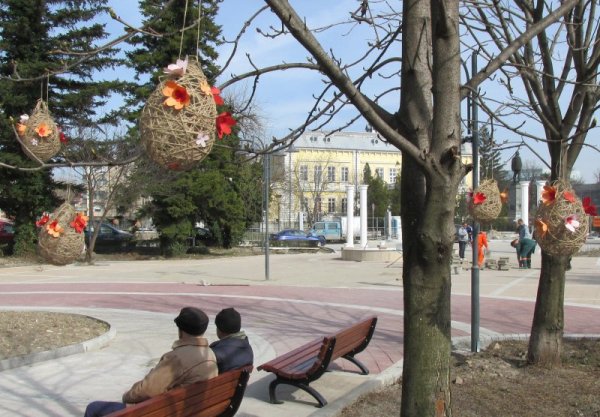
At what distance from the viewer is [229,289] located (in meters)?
15.8

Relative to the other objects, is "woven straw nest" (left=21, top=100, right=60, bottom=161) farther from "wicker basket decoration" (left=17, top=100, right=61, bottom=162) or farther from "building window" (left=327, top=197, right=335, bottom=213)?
"building window" (left=327, top=197, right=335, bottom=213)

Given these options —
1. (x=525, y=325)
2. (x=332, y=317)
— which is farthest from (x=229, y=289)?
(x=525, y=325)

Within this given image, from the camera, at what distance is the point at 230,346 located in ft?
15.8

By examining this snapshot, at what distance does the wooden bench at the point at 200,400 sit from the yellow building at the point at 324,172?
50818mm

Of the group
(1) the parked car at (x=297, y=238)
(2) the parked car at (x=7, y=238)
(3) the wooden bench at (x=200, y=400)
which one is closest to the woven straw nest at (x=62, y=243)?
(3) the wooden bench at (x=200, y=400)

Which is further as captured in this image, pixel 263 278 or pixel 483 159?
pixel 263 278

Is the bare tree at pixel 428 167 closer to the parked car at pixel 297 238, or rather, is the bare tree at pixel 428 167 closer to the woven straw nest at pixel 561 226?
the woven straw nest at pixel 561 226

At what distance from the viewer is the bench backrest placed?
6004 mm

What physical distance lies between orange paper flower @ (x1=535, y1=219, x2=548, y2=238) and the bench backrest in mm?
2063

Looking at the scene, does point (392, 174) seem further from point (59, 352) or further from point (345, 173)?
point (59, 352)

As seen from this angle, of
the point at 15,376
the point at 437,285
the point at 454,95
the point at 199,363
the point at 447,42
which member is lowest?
the point at 15,376

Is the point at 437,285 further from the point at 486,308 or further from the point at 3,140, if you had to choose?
the point at 3,140

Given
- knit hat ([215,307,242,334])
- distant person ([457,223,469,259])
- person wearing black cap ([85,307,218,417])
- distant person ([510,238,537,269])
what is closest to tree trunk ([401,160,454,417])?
person wearing black cap ([85,307,218,417])

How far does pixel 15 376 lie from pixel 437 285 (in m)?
5.49
